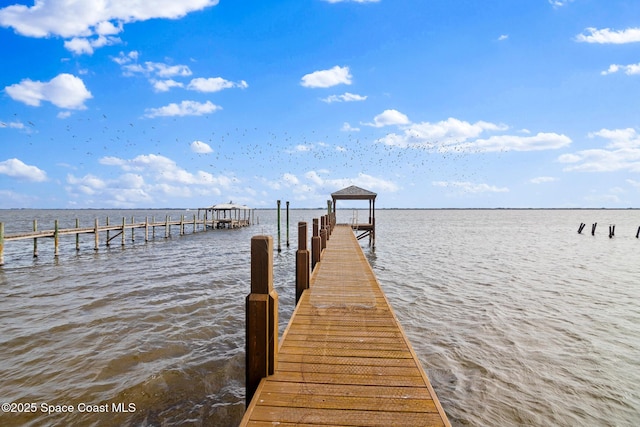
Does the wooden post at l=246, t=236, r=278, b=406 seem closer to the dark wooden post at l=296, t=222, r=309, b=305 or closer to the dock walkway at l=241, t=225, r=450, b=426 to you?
the dock walkway at l=241, t=225, r=450, b=426

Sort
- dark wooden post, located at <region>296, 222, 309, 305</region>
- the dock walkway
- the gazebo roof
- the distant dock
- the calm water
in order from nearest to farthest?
the dock walkway < the calm water < dark wooden post, located at <region>296, 222, 309, 305</region> < the distant dock < the gazebo roof

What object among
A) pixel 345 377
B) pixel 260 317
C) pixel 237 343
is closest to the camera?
pixel 260 317

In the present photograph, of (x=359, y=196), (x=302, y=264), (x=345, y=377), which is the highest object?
(x=359, y=196)

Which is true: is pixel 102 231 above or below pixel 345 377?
below

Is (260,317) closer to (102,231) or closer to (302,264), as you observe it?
(302,264)

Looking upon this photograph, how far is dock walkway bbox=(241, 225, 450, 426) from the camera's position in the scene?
275cm

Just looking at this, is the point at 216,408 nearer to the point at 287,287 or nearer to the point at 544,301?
the point at 287,287

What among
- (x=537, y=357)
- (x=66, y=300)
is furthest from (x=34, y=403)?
(x=537, y=357)

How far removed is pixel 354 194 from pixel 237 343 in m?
18.9

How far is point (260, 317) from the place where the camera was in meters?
3.16

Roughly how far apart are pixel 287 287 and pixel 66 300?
6.95 meters

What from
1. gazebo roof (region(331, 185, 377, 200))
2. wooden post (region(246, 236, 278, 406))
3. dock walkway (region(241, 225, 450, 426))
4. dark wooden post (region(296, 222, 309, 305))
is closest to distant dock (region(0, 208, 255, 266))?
gazebo roof (region(331, 185, 377, 200))

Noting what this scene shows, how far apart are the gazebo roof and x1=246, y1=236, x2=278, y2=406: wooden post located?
865 inches

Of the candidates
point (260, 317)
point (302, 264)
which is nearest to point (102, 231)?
point (302, 264)
